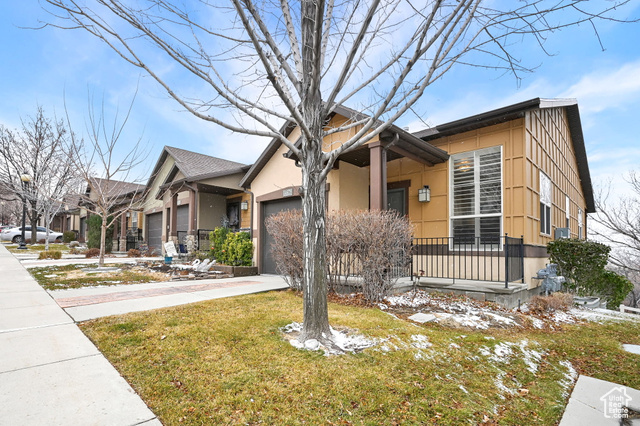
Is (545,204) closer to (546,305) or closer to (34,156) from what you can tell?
(546,305)

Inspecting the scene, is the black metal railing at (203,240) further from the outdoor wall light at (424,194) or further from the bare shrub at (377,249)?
the bare shrub at (377,249)

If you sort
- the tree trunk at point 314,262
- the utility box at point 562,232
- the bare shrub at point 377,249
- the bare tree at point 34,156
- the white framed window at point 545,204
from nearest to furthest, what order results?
the tree trunk at point 314,262 → the bare shrub at point 377,249 → the white framed window at point 545,204 → the utility box at point 562,232 → the bare tree at point 34,156

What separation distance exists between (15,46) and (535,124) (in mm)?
13445

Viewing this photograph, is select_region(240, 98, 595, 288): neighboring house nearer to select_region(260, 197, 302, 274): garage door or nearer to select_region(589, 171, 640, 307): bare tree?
select_region(260, 197, 302, 274): garage door

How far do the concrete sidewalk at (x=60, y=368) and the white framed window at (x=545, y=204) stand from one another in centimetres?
936

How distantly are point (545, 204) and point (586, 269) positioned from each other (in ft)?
7.12

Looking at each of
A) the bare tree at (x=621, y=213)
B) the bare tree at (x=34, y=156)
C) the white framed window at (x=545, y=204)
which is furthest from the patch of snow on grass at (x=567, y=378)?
the bare tree at (x=34, y=156)

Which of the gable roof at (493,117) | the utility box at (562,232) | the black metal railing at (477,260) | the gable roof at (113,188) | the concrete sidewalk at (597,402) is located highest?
the gable roof at (493,117)

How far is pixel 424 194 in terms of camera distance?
8945mm

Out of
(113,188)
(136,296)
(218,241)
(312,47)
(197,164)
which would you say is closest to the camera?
(312,47)

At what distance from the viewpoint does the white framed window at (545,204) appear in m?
9.03

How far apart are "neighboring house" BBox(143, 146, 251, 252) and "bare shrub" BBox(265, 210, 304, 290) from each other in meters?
6.84

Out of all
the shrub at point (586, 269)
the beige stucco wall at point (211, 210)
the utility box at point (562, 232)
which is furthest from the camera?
the beige stucco wall at point (211, 210)

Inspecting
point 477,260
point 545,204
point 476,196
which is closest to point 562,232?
point 545,204
